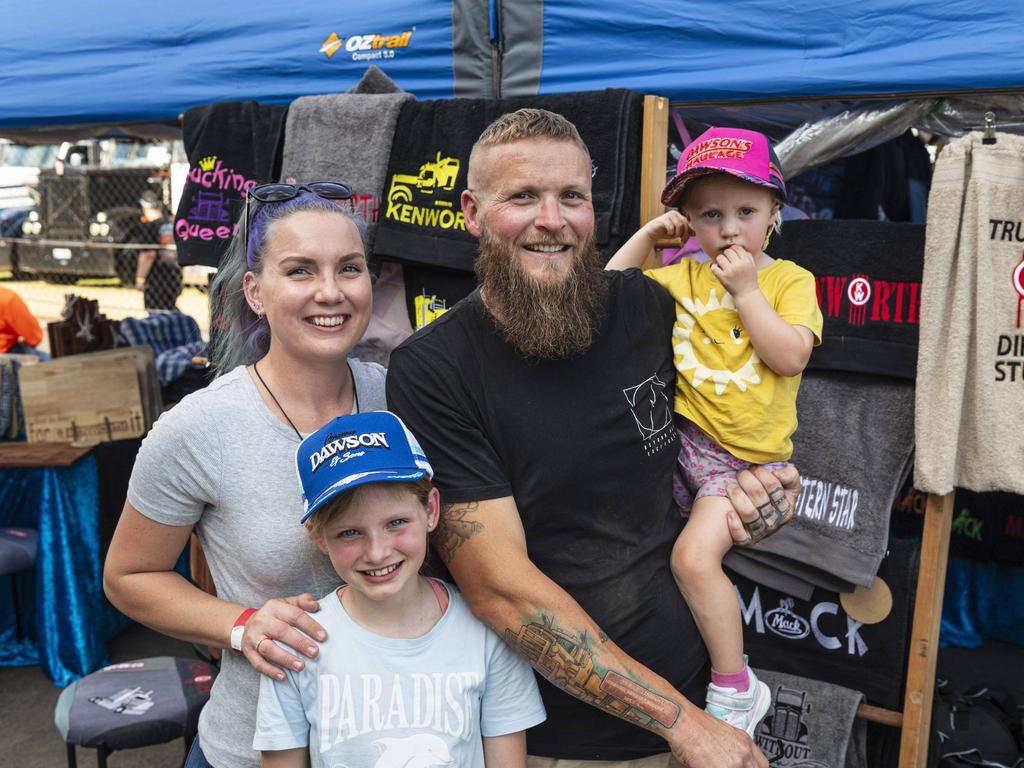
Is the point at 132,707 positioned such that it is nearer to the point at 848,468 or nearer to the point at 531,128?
the point at 531,128

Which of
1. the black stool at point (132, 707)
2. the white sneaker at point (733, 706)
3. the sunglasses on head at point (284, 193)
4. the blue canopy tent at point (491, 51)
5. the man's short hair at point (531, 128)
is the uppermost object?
the blue canopy tent at point (491, 51)

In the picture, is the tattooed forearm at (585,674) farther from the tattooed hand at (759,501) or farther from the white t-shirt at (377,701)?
the tattooed hand at (759,501)

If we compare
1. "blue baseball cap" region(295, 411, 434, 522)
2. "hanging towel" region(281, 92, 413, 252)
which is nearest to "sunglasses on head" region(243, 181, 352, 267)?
"blue baseball cap" region(295, 411, 434, 522)

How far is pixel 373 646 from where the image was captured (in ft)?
5.60

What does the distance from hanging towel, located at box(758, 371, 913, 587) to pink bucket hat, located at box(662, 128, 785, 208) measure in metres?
1.14

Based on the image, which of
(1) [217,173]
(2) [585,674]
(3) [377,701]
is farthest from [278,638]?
(1) [217,173]

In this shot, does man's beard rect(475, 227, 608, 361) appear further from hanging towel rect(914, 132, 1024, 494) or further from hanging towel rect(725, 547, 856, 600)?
hanging towel rect(725, 547, 856, 600)

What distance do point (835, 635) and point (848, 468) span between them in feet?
2.09

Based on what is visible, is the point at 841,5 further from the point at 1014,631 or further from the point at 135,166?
the point at 135,166

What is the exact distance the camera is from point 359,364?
2066 millimetres

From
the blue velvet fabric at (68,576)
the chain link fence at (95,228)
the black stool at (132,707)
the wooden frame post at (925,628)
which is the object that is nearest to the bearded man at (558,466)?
the wooden frame post at (925,628)

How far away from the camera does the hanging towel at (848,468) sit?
119 inches

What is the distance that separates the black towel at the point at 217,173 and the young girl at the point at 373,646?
7.23 feet

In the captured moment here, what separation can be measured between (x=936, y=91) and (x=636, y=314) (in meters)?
1.69
